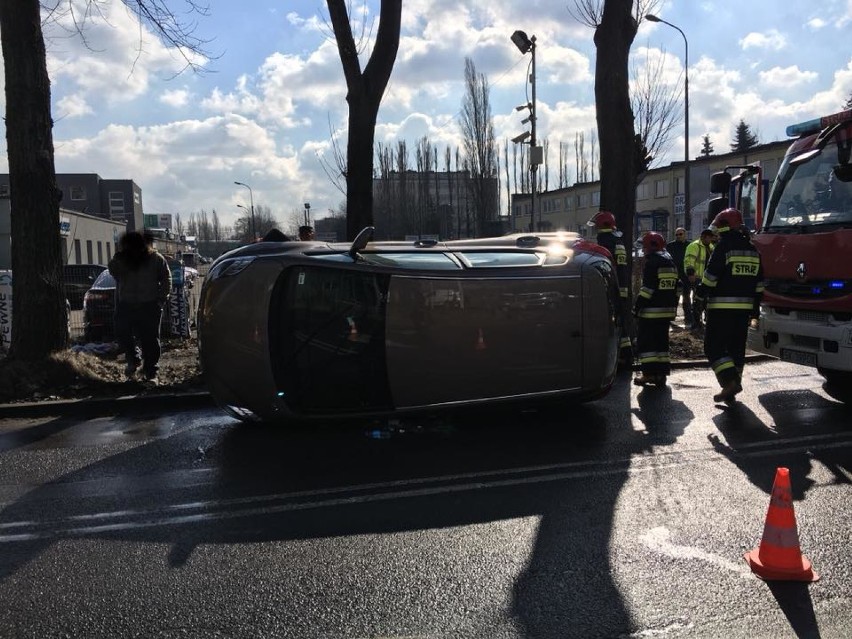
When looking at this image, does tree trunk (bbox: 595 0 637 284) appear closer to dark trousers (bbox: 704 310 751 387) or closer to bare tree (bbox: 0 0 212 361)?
dark trousers (bbox: 704 310 751 387)

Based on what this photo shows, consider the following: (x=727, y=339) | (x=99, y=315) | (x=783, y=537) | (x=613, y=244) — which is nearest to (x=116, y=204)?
(x=99, y=315)

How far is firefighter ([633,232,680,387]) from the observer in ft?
26.3

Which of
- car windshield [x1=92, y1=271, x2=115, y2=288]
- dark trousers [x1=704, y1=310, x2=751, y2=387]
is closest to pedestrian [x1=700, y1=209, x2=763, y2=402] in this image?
dark trousers [x1=704, y1=310, x2=751, y2=387]

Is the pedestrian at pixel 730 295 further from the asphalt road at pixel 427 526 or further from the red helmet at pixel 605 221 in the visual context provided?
the red helmet at pixel 605 221

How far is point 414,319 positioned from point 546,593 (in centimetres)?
283

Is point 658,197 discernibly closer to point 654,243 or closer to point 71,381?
point 654,243

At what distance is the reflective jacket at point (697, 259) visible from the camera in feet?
38.4

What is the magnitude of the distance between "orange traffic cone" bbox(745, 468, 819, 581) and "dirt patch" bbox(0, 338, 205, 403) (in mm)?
6299

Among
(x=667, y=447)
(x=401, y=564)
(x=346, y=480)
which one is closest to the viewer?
(x=401, y=564)

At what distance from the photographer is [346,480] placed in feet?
16.3

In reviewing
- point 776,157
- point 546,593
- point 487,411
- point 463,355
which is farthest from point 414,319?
point 776,157

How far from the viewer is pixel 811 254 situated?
6.55 meters

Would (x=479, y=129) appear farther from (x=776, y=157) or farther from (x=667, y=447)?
(x=667, y=447)

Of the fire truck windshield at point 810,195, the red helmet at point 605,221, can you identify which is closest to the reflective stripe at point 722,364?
the fire truck windshield at point 810,195
